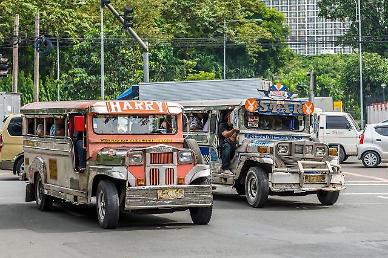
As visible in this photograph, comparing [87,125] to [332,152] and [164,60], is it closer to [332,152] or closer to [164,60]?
[332,152]

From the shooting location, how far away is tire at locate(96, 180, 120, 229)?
15367 mm

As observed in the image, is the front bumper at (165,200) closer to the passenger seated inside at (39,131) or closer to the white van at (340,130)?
the passenger seated inside at (39,131)

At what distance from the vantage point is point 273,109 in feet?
68.3

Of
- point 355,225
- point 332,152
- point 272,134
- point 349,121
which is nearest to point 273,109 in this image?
point 272,134

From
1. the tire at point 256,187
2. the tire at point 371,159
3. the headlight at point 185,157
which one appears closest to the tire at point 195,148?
the headlight at point 185,157

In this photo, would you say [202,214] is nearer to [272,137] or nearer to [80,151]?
[80,151]

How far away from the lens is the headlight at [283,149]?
19188mm

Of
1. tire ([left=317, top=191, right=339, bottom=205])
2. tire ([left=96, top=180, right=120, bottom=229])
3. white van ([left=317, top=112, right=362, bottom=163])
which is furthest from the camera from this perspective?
white van ([left=317, top=112, right=362, bottom=163])

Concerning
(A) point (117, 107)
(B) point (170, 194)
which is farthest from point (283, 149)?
(B) point (170, 194)

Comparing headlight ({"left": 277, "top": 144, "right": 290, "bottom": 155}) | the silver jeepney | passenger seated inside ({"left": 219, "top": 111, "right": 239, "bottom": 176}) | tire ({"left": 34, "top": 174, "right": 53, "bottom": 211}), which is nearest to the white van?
the silver jeepney

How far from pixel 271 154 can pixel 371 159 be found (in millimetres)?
15807

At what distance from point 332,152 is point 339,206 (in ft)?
3.81

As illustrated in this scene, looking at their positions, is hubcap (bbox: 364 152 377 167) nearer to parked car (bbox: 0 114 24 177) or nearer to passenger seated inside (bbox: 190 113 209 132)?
parked car (bbox: 0 114 24 177)

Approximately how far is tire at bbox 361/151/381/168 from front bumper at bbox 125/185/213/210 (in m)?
19.2
